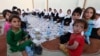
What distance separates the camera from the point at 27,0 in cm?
926

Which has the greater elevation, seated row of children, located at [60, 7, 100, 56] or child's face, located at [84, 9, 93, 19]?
child's face, located at [84, 9, 93, 19]

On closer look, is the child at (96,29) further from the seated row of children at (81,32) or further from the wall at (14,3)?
the wall at (14,3)

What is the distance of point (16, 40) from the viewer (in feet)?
6.28

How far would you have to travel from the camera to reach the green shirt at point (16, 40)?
185 cm

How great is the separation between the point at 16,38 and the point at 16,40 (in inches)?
1.4

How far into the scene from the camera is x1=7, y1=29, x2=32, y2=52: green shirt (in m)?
1.85

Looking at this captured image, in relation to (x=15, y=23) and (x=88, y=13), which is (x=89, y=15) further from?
(x=15, y=23)

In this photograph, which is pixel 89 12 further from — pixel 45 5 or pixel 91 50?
pixel 45 5

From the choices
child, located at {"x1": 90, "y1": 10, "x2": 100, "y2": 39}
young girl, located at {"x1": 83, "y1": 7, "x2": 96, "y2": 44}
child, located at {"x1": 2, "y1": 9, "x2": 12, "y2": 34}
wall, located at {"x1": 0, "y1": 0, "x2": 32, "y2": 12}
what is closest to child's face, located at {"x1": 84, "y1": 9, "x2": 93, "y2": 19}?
young girl, located at {"x1": 83, "y1": 7, "x2": 96, "y2": 44}

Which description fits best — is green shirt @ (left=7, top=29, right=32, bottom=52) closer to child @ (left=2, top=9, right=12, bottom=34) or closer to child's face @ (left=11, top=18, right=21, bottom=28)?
child's face @ (left=11, top=18, right=21, bottom=28)

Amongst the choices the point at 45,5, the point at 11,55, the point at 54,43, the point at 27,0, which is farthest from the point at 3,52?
the point at 27,0

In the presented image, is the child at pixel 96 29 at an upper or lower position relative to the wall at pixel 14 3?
upper

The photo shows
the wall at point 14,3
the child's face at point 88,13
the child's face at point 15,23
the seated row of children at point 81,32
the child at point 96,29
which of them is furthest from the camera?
the wall at point 14,3

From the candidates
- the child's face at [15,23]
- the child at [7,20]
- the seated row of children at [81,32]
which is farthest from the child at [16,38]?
the seated row of children at [81,32]
